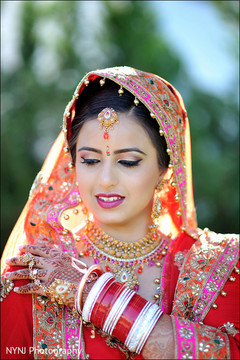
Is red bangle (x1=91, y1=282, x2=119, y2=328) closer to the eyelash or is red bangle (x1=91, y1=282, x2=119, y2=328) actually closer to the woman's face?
the woman's face

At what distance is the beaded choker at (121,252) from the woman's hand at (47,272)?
18cm

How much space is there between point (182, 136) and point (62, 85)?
4409 mm

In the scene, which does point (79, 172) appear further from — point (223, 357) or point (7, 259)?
point (223, 357)

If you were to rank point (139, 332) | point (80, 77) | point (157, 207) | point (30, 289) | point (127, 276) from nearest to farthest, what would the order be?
point (139, 332) < point (30, 289) < point (127, 276) < point (157, 207) < point (80, 77)

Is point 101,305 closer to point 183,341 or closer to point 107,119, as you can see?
point 183,341

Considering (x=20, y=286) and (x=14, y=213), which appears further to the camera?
(x=14, y=213)

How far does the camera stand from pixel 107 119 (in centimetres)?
204

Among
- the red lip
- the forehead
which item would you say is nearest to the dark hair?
the forehead

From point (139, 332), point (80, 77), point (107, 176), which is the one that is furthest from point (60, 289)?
point (80, 77)

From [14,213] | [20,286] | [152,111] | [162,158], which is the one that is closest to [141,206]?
[162,158]

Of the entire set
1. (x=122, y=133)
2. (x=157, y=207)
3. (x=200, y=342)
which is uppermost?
(x=122, y=133)

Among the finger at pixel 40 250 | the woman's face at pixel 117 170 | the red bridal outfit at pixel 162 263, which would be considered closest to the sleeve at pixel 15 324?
the red bridal outfit at pixel 162 263

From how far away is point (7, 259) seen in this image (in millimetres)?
1981

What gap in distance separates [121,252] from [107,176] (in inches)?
16.0
